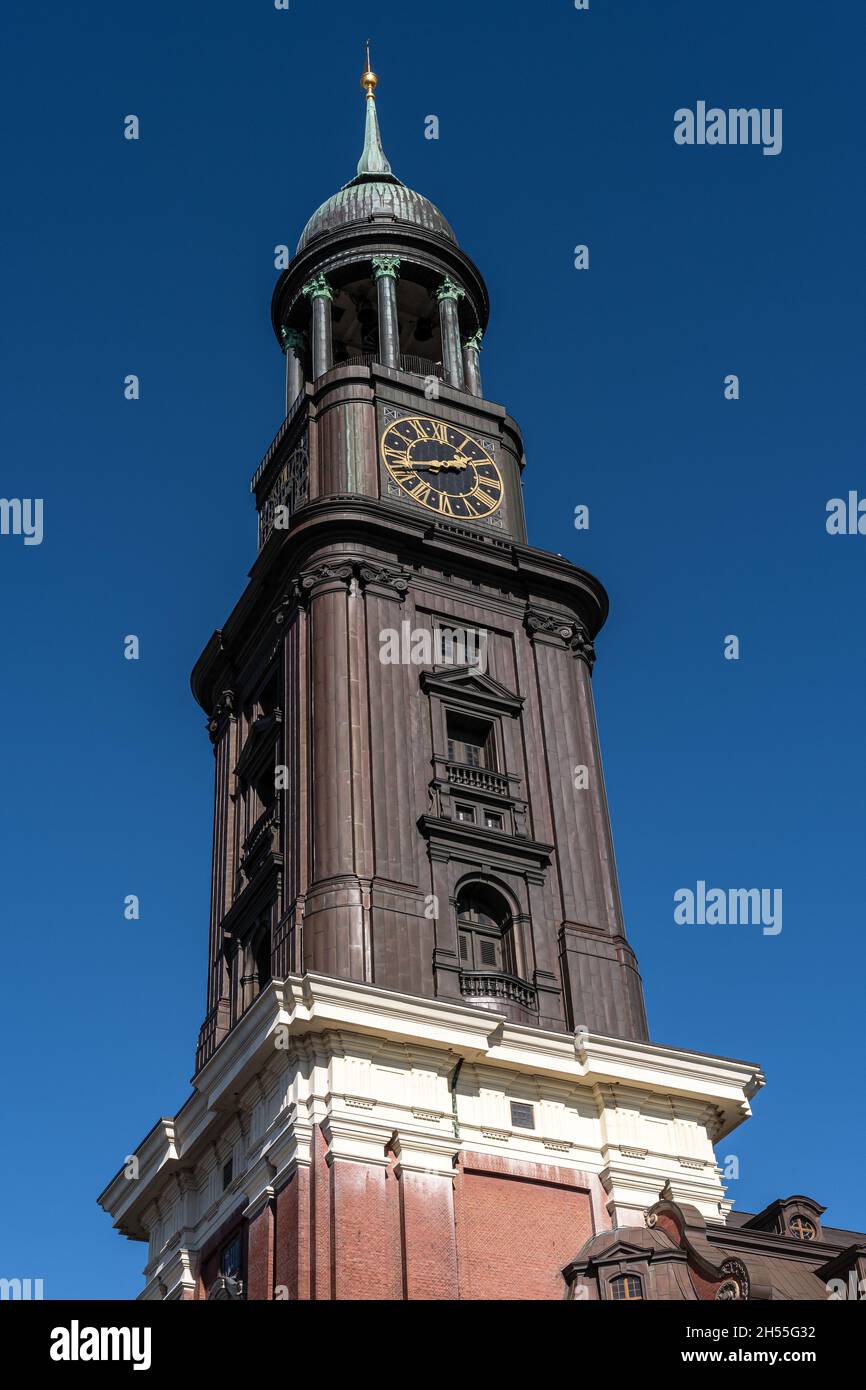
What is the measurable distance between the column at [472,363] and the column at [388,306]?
269cm

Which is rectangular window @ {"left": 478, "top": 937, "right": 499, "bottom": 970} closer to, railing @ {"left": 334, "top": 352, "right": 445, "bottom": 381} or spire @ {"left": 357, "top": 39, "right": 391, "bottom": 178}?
railing @ {"left": 334, "top": 352, "right": 445, "bottom": 381}

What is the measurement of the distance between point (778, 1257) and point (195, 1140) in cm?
1347

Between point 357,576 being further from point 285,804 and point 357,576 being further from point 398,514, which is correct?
point 285,804

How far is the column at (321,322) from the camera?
63.1 metres

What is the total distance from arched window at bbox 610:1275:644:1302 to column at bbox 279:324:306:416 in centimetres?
3327

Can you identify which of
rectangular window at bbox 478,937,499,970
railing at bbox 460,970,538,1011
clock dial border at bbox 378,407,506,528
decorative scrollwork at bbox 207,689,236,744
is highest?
clock dial border at bbox 378,407,506,528

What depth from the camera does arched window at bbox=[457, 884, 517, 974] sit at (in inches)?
1882

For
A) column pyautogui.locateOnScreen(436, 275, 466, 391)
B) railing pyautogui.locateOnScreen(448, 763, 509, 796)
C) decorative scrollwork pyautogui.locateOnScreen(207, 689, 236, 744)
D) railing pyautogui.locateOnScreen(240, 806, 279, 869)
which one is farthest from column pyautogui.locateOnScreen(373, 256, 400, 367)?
railing pyautogui.locateOnScreen(240, 806, 279, 869)

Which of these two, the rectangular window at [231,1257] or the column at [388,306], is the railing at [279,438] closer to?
the column at [388,306]

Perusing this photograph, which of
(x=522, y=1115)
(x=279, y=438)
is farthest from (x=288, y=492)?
(x=522, y=1115)

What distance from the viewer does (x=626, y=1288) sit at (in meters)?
40.1

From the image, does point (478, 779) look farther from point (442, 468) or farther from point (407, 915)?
point (442, 468)

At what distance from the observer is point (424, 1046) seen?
42.9 m
